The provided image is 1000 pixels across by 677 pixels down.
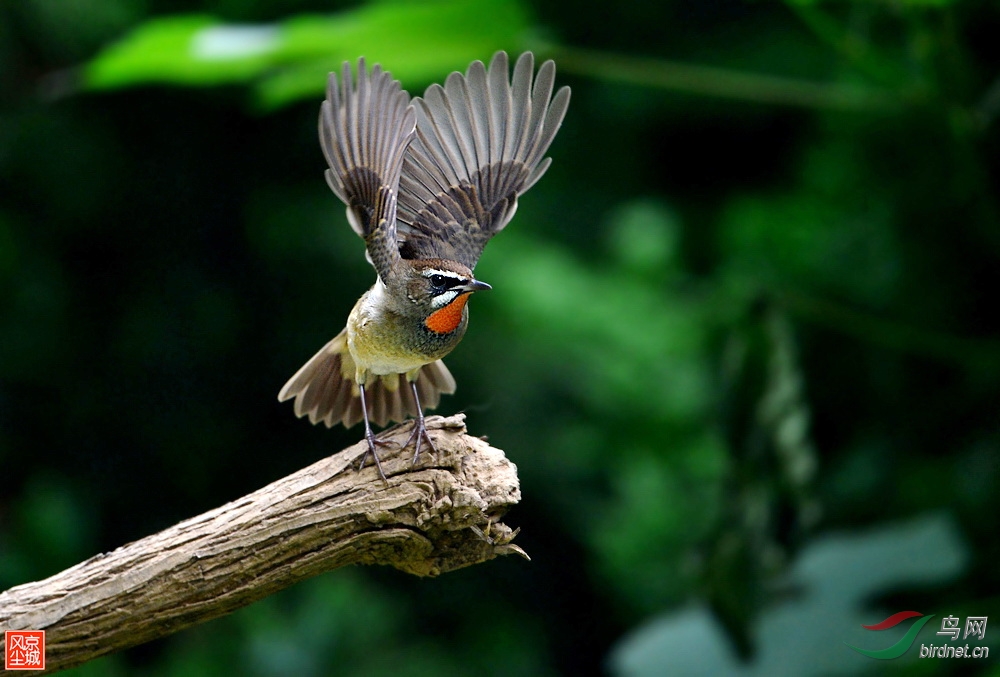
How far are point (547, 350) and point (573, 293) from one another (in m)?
0.45

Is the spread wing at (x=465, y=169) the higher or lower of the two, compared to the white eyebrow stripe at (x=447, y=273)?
higher

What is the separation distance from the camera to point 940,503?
11.3 ft

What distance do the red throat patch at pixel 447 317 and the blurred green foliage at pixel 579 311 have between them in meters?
0.97

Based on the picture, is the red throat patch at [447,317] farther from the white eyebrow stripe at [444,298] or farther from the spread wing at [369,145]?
the spread wing at [369,145]

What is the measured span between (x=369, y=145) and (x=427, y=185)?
393 millimetres

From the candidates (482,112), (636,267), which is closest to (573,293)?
(636,267)

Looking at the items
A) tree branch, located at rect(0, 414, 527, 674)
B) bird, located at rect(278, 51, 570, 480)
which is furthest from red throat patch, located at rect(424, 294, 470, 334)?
tree branch, located at rect(0, 414, 527, 674)

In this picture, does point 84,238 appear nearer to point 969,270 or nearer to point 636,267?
point 636,267

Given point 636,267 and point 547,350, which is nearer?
point 636,267

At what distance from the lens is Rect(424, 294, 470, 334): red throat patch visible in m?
2.62

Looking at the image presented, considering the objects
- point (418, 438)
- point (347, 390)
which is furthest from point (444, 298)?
point (347, 390)

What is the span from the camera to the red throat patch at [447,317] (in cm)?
262

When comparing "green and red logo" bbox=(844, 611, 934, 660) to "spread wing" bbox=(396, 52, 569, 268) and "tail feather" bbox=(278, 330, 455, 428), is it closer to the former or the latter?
"tail feather" bbox=(278, 330, 455, 428)

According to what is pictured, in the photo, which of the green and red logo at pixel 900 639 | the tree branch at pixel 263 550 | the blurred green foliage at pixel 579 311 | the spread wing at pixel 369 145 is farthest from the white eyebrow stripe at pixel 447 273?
the green and red logo at pixel 900 639
